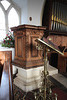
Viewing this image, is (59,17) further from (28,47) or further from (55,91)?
(55,91)

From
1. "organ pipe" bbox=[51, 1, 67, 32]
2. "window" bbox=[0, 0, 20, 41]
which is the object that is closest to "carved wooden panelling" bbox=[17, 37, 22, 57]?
"window" bbox=[0, 0, 20, 41]

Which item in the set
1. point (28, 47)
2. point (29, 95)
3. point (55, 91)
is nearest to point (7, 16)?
point (28, 47)

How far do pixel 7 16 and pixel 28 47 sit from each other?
94.8 inches

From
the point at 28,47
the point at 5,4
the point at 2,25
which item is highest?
the point at 5,4

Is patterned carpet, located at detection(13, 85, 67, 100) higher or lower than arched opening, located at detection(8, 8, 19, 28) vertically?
lower

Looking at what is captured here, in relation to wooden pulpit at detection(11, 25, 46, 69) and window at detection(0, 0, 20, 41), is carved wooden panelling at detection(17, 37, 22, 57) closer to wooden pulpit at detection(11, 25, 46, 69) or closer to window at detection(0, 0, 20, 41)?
wooden pulpit at detection(11, 25, 46, 69)

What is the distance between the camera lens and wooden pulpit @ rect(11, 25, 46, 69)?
97.0 inches

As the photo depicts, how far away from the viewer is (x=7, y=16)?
4.19 metres

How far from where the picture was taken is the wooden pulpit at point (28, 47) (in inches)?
97.0

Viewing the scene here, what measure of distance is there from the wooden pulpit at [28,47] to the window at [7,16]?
168 cm

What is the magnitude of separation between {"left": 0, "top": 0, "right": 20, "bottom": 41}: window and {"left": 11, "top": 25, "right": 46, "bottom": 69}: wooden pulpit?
5.51 feet

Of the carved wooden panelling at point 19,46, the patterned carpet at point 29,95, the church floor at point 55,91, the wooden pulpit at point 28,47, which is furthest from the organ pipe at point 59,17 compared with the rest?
the patterned carpet at point 29,95

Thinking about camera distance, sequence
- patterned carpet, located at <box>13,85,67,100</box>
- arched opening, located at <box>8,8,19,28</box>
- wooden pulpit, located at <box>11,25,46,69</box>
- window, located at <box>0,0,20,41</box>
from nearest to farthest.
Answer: patterned carpet, located at <box>13,85,67,100</box> < wooden pulpit, located at <box>11,25,46,69</box> < window, located at <box>0,0,20,41</box> < arched opening, located at <box>8,8,19,28</box>

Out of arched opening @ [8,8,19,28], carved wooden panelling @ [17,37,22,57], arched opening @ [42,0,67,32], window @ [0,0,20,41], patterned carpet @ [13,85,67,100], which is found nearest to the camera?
patterned carpet @ [13,85,67,100]
